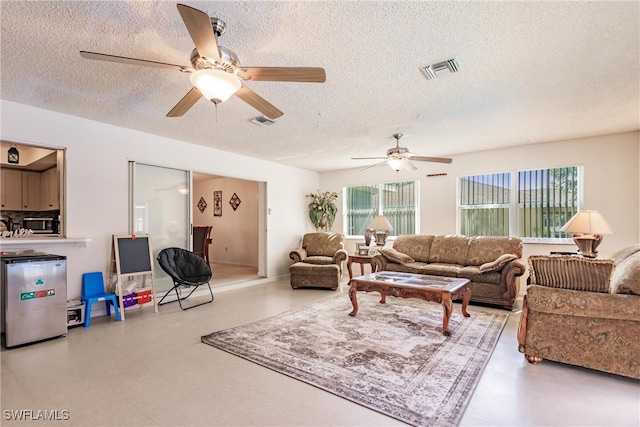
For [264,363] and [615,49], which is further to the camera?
[264,363]

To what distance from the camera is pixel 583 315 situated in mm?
2422

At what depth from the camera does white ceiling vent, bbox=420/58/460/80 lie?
2545mm

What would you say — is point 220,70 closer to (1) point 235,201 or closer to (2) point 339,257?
(2) point 339,257

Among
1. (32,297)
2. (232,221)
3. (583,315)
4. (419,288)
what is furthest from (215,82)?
(232,221)

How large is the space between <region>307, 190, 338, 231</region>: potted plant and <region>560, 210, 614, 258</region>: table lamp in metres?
4.55

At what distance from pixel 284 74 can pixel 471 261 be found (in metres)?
4.31

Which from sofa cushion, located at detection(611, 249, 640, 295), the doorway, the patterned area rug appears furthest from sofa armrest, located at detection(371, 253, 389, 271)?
the doorway

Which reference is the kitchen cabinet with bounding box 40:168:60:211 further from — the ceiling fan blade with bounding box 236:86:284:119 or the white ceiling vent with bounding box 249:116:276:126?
the ceiling fan blade with bounding box 236:86:284:119

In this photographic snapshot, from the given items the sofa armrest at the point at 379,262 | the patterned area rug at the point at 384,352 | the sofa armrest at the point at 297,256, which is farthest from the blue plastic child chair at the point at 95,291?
the sofa armrest at the point at 379,262

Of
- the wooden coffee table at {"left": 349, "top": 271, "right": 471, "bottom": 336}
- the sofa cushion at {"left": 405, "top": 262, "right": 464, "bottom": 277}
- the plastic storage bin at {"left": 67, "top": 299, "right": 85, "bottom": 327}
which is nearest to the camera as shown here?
the wooden coffee table at {"left": 349, "top": 271, "right": 471, "bottom": 336}

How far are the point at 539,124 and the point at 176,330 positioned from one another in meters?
5.20

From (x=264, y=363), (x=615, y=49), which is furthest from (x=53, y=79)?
(x=615, y=49)

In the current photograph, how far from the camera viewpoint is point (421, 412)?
1.93 m

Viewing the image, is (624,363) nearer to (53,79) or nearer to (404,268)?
(404,268)
